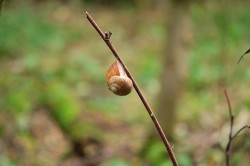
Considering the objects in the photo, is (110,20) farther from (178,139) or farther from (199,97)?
(178,139)

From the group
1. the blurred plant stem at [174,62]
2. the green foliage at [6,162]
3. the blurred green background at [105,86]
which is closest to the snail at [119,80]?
the blurred green background at [105,86]

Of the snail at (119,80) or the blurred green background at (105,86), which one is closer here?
the snail at (119,80)

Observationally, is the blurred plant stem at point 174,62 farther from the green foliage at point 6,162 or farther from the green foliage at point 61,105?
the green foliage at point 6,162

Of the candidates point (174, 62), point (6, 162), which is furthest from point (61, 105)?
point (6, 162)

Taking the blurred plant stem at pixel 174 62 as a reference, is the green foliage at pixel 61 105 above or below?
above

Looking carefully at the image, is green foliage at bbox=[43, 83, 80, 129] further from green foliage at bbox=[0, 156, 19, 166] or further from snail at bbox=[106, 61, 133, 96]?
snail at bbox=[106, 61, 133, 96]

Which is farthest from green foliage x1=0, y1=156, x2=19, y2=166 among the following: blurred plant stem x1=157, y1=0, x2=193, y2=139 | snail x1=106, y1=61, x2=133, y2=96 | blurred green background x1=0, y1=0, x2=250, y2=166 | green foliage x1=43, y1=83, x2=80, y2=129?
snail x1=106, y1=61, x2=133, y2=96

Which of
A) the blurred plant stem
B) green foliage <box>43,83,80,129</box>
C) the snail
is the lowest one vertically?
the snail
